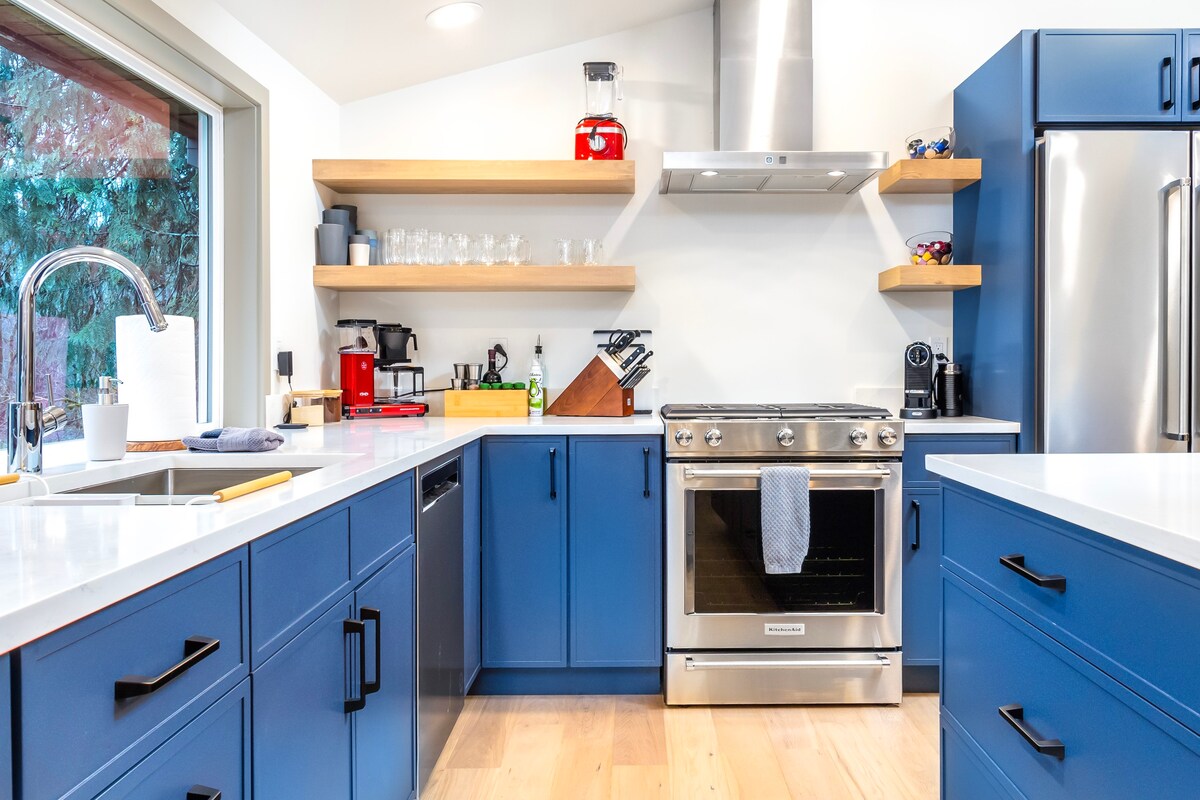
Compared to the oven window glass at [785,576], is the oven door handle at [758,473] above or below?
above

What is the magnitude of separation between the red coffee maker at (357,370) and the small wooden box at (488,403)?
0.32 m

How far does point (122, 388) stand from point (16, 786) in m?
1.42

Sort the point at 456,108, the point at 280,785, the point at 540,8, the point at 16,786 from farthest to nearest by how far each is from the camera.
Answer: the point at 456,108, the point at 540,8, the point at 280,785, the point at 16,786

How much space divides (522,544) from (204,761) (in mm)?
1712

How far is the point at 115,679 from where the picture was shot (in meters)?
0.75

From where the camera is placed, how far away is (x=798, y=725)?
2.46 m

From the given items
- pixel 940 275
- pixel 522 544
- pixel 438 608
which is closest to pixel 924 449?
pixel 940 275

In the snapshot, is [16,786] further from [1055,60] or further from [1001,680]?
[1055,60]


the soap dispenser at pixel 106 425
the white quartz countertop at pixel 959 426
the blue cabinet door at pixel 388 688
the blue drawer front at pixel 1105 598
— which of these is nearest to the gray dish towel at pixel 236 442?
the soap dispenser at pixel 106 425

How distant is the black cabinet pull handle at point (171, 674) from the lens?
29.7 inches

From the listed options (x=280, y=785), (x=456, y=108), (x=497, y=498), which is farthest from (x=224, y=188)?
(x=280, y=785)

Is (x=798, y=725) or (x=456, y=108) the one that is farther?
(x=456, y=108)

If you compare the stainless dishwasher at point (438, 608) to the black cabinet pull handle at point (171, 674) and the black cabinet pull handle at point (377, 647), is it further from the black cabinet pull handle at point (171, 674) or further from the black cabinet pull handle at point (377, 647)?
the black cabinet pull handle at point (171, 674)

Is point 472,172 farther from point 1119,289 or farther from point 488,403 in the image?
point 1119,289
